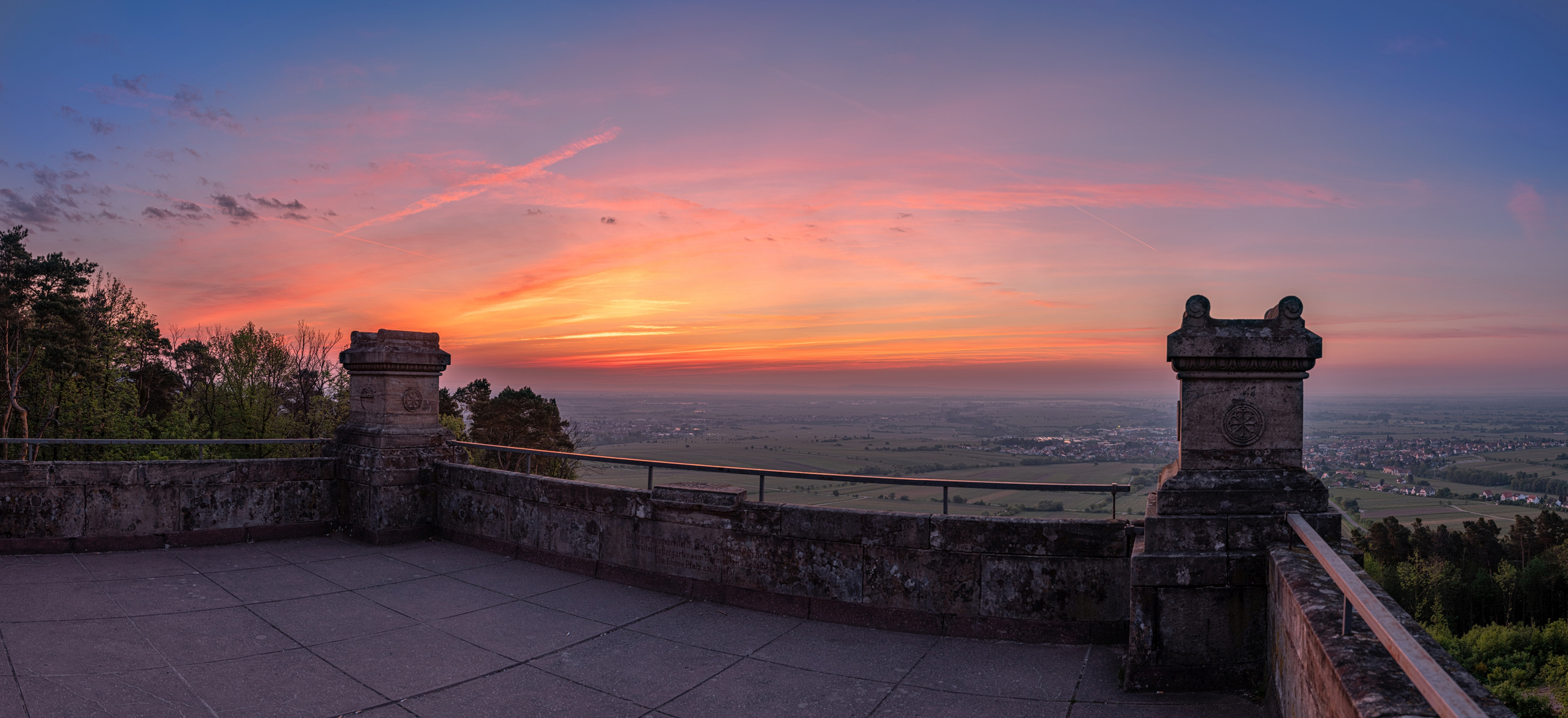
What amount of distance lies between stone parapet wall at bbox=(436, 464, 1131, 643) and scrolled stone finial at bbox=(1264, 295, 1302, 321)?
1.63 meters

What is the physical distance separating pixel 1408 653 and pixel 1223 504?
7.69 feet

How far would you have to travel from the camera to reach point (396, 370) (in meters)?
8.24

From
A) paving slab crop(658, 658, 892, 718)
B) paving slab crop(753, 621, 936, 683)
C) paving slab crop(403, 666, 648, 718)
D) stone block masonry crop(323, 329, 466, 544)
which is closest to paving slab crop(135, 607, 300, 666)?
paving slab crop(403, 666, 648, 718)

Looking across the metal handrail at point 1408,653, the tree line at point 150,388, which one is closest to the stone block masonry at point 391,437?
the metal handrail at point 1408,653

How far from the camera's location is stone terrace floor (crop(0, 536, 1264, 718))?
394 centimetres

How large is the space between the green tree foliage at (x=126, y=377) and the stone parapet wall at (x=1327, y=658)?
4049 centimetres

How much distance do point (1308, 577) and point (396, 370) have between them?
852 centimetres

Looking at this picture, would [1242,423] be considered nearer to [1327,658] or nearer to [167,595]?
[1327,658]

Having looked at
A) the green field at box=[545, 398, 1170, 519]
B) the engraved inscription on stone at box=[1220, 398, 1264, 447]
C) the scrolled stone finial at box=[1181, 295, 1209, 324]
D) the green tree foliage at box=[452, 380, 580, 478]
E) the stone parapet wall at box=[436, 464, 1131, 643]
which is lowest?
the green field at box=[545, 398, 1170, 519]

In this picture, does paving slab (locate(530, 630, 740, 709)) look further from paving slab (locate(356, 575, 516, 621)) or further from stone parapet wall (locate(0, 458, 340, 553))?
stone parapet wall (locate(0, 458, 340, 553))

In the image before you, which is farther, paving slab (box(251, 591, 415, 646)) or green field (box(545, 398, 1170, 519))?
green field (box(545, 398, 1170, 519))

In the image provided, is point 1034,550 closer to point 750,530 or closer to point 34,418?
point 750,530

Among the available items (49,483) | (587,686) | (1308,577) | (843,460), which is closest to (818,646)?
(587,686)

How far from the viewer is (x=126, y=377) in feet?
139
